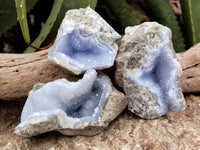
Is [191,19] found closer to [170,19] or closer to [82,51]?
[170,19]

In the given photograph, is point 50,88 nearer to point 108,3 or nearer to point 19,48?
point 108,3

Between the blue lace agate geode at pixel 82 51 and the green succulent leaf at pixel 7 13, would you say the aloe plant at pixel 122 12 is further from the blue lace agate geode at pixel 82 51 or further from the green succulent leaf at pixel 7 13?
the blue lace agate geode at pixel 82 51

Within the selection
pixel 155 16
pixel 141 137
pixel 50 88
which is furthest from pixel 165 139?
pixel 155 16

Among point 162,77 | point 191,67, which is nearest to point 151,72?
point 162,77

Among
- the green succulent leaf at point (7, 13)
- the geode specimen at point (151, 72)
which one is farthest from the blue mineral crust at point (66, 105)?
the green succulent leaf at point (7, 13)

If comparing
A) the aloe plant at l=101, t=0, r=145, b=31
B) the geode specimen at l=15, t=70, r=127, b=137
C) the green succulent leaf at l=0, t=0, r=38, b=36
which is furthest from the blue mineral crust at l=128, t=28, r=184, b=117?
the green succulent leaf at l=0, t=0, r=38, b=36

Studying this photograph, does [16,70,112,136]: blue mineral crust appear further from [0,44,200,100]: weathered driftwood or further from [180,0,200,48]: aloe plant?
[180,0,200,48]: aloe plant
